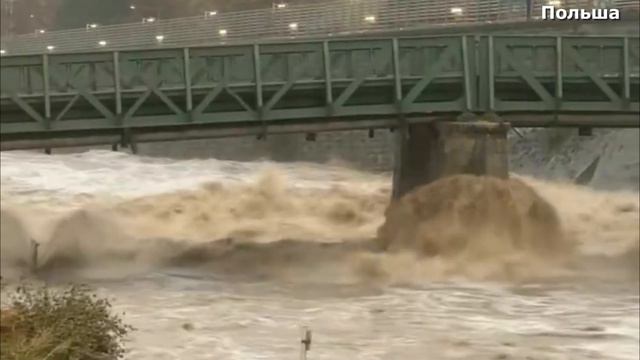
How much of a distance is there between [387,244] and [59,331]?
50.0 ft

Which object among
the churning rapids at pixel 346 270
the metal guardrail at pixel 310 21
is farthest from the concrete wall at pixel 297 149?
the metal guardrail at pixel 310 21

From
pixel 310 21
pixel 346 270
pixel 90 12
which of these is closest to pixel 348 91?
pixel 346 270

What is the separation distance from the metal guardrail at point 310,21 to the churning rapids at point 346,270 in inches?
136

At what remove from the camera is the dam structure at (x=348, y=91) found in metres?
19.4

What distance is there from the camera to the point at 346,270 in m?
19.9

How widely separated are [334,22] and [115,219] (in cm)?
1410

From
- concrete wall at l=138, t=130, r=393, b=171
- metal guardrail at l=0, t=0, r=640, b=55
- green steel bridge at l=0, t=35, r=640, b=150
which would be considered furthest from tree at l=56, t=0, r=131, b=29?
concrete wall at l=138, t=130, r=393, b=171

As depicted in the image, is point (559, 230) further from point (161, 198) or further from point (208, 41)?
point (161, 198)

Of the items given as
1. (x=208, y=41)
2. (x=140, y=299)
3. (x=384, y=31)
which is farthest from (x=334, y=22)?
(x=140, y=299)

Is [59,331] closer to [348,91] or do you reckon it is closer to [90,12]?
[90,12]

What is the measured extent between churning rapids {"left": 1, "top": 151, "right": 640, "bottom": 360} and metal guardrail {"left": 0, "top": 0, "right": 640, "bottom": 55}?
136 inches

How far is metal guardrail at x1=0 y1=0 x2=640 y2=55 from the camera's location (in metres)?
12.8

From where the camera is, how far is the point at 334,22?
48.8 ft

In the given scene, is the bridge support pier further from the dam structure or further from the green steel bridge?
the green steel bridge
